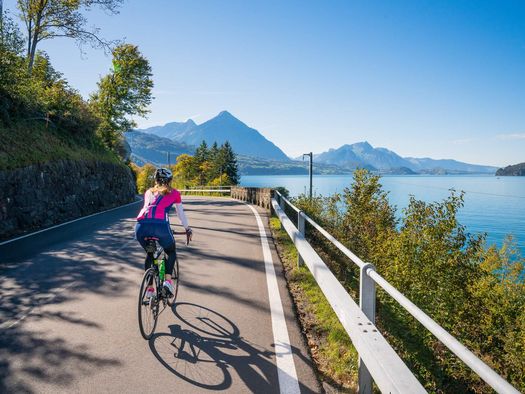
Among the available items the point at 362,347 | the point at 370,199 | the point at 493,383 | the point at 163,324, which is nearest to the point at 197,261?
the point at 163,324

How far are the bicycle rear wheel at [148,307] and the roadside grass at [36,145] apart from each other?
9.73 meters

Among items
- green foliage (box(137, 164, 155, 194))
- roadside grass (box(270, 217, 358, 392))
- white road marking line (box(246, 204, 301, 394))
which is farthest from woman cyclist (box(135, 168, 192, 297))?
green foliage (box(137, 164, 155, 194))

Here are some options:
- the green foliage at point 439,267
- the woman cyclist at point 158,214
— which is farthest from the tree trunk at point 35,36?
the woman cyclist at point 158,214

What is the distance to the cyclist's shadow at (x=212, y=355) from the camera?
3443 mm

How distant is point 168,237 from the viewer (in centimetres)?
471

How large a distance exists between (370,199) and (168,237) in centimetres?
2352

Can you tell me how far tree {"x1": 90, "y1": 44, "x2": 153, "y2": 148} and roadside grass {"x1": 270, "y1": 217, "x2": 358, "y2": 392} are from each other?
3231cm

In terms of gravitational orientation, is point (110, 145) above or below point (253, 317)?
above

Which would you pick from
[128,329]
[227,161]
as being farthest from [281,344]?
[227,161]

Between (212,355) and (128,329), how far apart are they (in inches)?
51.2

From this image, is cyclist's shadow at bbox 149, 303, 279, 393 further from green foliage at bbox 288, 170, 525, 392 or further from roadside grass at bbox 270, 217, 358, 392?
green foliage at bbox 288, 170, 525, 392

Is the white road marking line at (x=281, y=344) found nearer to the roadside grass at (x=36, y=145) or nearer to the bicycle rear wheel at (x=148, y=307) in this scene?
the bicycle rear wheel at (x=148, y=307)

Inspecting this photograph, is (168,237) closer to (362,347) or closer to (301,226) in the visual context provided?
(362,347)

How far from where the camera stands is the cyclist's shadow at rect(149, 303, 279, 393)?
3.44 meters
